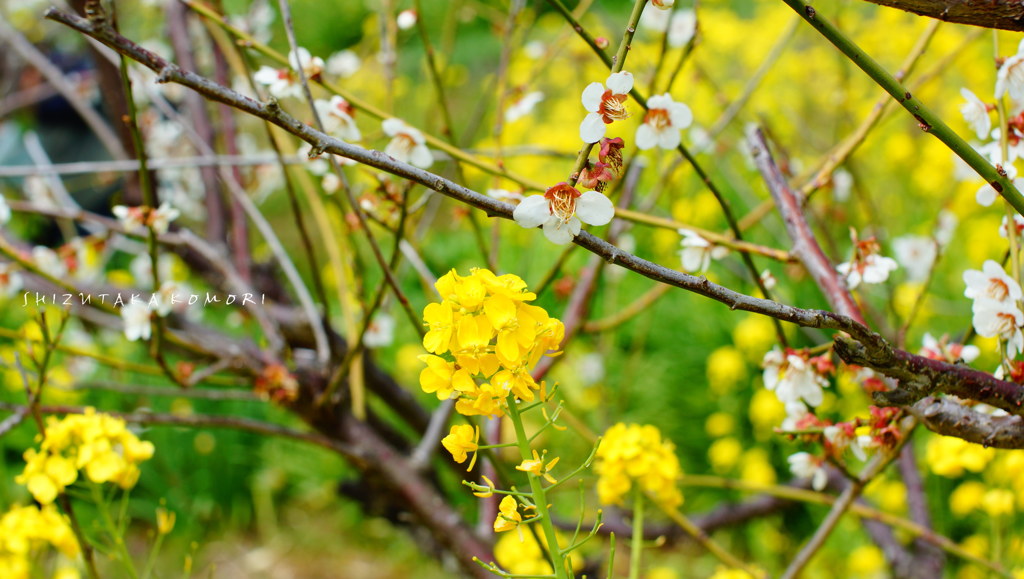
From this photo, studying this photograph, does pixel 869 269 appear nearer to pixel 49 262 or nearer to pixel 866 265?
pixel 866 265

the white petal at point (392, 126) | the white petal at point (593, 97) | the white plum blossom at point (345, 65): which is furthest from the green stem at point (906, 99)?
the white plum blossom at point (345, 65)

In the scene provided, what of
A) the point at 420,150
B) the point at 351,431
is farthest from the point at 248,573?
the point at 420,150

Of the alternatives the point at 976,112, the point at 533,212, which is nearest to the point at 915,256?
the point at 976,112

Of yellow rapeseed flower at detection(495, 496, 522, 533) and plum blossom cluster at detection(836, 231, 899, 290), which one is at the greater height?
plum blossom cluster at detection(836, 231, 899, 290)

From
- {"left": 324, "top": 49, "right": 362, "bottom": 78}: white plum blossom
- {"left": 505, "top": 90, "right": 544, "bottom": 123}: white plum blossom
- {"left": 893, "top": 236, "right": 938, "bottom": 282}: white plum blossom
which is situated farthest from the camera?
{"left": 893, "top": 236, "right": 938, "bottom": 282}: white plum blossom

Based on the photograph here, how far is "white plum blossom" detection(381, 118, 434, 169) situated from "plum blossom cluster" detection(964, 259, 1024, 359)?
0.62 meters

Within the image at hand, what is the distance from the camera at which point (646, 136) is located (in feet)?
2.90

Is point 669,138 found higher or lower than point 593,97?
higher

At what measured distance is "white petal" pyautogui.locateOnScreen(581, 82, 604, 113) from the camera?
2.08 ft

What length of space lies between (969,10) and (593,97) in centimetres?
30

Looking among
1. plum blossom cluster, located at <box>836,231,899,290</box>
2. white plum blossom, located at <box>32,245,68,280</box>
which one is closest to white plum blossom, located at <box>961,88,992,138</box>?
plum blossom cluster, located at <box>836,231,899,290</box>

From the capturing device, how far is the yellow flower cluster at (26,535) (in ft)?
3.43

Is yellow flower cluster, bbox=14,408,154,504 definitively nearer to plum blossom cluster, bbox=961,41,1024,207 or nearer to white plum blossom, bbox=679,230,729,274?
white plum blossom, bbox=679,230,729,274

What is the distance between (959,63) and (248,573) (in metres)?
3.15
